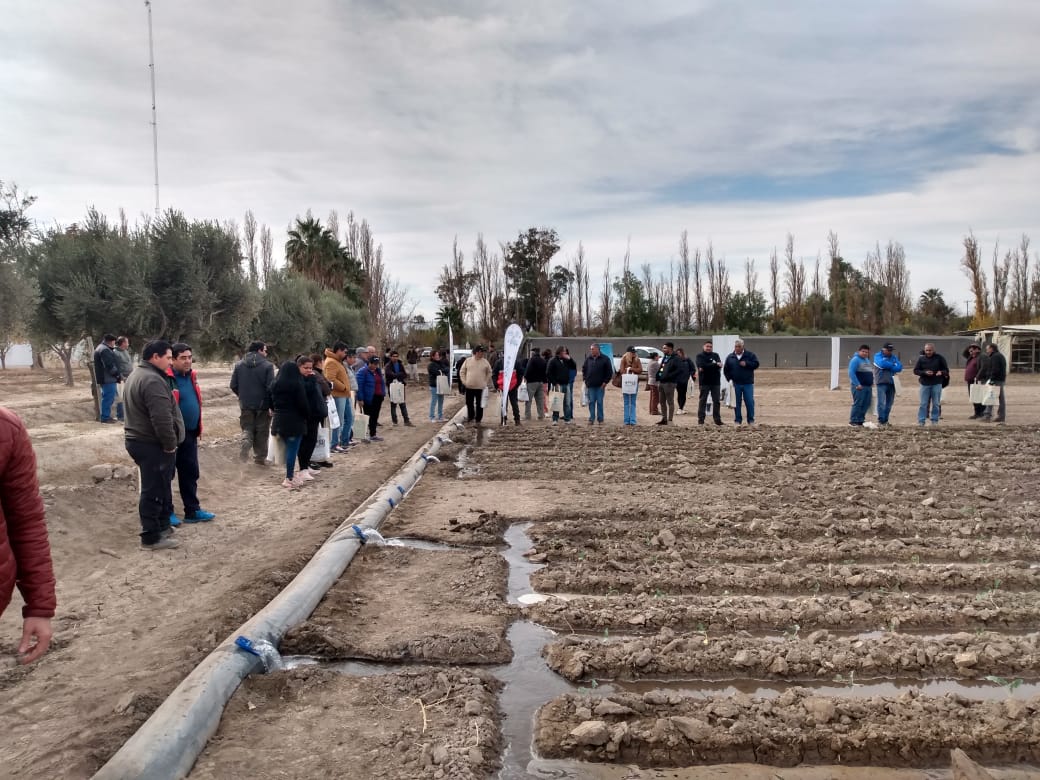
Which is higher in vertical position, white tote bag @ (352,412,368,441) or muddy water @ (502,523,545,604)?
white tote bag @ (352,412,368,441)

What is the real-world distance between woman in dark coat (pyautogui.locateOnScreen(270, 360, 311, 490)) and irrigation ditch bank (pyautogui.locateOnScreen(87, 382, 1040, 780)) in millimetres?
2320

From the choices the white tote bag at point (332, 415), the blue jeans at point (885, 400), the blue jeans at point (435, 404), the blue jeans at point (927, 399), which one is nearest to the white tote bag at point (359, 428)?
the white tote bag at point (332, 415)

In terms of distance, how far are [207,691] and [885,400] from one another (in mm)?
14306

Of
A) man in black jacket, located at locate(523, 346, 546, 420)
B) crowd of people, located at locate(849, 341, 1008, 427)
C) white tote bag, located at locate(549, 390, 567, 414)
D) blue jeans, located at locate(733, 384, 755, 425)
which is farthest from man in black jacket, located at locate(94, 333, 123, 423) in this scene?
crowd of people, located at locate(849, 341, 1008, 427)

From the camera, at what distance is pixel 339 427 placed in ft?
41.4

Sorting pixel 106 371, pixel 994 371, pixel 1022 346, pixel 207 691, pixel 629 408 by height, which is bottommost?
pixel 207 691

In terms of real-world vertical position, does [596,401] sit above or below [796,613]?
above

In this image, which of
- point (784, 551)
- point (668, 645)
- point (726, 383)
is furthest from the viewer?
point (726, 383)

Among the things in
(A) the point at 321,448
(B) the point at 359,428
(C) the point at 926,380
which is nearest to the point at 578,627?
(A) the point at 321,448

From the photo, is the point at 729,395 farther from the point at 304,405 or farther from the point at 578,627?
the point at 578,627

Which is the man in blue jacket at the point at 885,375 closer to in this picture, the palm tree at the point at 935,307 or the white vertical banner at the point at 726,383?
the white vertical banner at the point at 726,383

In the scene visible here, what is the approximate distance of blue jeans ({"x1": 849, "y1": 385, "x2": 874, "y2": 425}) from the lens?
48.0 ft

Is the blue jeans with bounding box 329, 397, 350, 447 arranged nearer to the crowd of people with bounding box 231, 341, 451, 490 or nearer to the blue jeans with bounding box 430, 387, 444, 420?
the crowd of people with bounding box 231, 341, 451, 490

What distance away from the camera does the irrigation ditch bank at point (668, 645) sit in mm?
3209
